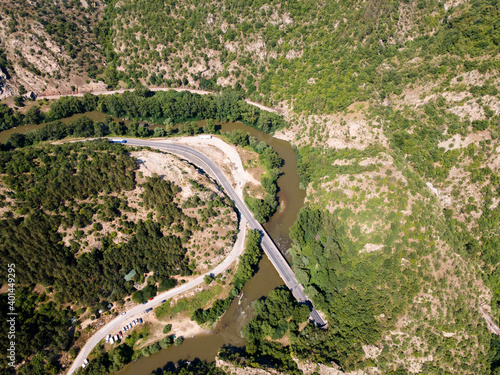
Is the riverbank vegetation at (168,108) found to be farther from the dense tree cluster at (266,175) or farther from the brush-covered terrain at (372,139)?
the dense tree cluster at (266,175)

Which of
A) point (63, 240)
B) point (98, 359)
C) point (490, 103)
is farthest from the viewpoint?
point (490, 103)

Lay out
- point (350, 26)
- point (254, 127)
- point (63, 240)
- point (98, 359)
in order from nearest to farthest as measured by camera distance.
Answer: point (98, 359) → point (63, 240) → point (350, 26) → point (254, 127)

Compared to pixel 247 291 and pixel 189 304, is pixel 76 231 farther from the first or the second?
pixel 247 291

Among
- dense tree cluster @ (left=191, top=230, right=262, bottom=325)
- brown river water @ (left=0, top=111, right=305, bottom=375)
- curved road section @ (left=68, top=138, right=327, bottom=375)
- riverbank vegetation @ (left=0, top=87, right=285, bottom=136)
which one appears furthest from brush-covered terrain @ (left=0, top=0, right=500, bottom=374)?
dense tree cluster @ (left=191, top=230, right=262, bottom=325)

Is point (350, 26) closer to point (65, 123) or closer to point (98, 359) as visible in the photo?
point (65, 123)

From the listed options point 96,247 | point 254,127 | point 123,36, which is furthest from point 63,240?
point 123,36

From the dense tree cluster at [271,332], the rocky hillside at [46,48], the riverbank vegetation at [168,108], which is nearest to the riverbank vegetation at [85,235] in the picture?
the dense tree cluster at [271,332]
